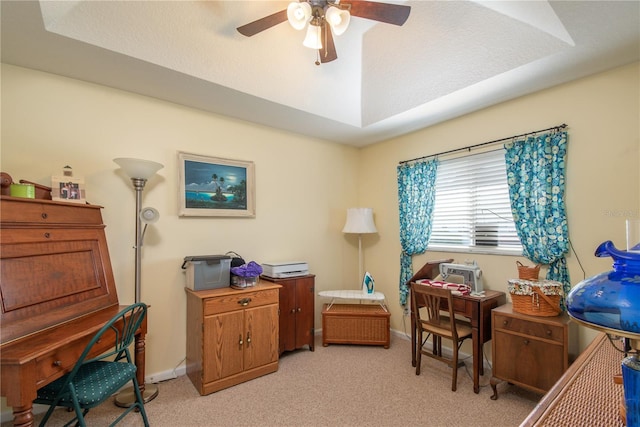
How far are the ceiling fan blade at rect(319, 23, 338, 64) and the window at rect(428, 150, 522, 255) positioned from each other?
5.81 feet

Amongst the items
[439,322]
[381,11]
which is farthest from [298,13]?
[439,322]

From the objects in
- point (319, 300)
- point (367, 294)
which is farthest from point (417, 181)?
point (319, 300)

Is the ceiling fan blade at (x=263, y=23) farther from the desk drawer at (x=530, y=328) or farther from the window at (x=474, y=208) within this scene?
the desk drawer at (x=530, y=328)

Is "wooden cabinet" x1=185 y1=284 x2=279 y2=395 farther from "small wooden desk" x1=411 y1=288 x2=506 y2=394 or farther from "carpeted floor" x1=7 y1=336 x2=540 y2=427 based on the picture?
"small wooden desk" x1=411 y1=288 x2=506 y2=394

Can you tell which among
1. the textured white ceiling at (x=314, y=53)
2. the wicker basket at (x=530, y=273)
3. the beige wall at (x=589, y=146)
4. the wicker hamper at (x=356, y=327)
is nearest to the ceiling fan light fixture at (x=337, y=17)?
the textured white ceiling at (x=314, y=53)

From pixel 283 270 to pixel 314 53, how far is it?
82.2 inches

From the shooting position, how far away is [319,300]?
3824mm

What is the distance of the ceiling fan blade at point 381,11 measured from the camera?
66.7 inches

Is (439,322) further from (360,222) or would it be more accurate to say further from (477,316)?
(360,222)

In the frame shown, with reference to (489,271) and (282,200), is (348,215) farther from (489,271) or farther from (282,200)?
(489,271)

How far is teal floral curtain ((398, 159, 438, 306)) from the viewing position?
10.9 feet

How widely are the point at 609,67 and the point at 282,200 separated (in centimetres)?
303

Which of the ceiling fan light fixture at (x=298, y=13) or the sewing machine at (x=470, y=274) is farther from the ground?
the ceiling fan light fixture at (x=298, y=13)

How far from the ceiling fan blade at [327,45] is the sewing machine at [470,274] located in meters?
2.13
